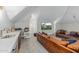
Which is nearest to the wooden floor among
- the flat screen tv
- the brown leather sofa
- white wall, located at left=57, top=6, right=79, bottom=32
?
the brown leather sofa

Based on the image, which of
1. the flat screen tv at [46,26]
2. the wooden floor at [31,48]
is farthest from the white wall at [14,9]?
the wooden floor at [31,48]

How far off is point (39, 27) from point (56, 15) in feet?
1.82

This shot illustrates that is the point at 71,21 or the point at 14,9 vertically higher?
the point at 14,9

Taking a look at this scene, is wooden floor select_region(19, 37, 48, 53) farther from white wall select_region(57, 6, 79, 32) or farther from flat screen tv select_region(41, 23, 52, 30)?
white wall select_region(57, 6, 79, 32)

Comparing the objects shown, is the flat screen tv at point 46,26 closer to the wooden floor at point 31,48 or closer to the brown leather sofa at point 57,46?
the brown leather sofa at point 57,46

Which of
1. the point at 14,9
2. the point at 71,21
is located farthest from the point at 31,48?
the point at 14,9

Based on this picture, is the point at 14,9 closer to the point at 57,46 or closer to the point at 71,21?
the point at 57,46

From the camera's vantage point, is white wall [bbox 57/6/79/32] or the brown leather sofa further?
white wall [bbox 57/6/79/32]

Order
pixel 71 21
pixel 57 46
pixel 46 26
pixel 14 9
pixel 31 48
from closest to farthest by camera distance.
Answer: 1. pixel 14 9
2. pixel 57 46
3. pixel 46 26
4. pixel 71 21
5. pixel 31 48

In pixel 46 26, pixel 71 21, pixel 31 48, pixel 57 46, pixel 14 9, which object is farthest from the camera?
pixel 31 48

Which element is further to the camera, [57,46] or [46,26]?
[46,26]

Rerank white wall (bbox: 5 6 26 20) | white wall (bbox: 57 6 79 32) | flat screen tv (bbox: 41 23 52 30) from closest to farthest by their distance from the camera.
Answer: white wall (bbox: 5 6 26 20), flat screen tv (bbox: 41 23 52 30), white wall (bbox: 57 6 79 32)

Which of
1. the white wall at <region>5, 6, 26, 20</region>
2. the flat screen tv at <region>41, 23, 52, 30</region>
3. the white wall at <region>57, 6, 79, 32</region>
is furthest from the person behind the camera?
the white wall at <region>57, 6, 79, 32</region>
